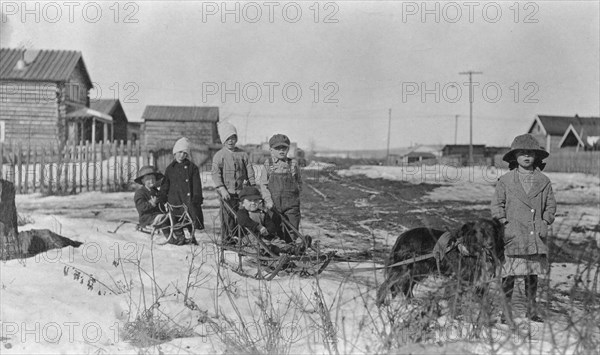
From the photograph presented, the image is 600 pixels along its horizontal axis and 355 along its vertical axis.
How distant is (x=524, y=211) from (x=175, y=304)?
3.16 metres

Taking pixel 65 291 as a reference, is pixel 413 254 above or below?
above

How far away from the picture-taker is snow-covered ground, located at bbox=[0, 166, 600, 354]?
150 inches

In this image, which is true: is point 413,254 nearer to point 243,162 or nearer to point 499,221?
point 499,221

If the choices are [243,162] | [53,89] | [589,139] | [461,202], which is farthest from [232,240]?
[589,139]

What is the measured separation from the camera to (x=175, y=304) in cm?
514

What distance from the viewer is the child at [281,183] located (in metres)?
6.84

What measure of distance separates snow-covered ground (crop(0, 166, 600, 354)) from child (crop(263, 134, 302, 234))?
80 cm

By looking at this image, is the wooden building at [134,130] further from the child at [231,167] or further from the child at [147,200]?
the child at [231,167]

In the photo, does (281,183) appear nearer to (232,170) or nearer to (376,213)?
(232,170)

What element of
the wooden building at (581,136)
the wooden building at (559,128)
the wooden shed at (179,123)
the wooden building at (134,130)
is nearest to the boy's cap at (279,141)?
the wooden shed at (179,123)

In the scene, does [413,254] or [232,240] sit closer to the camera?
[413,254]

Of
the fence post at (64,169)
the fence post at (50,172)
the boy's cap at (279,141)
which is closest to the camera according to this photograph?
the boy's cap at (279,141)

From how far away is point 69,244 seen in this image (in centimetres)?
696

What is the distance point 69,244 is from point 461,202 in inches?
448
